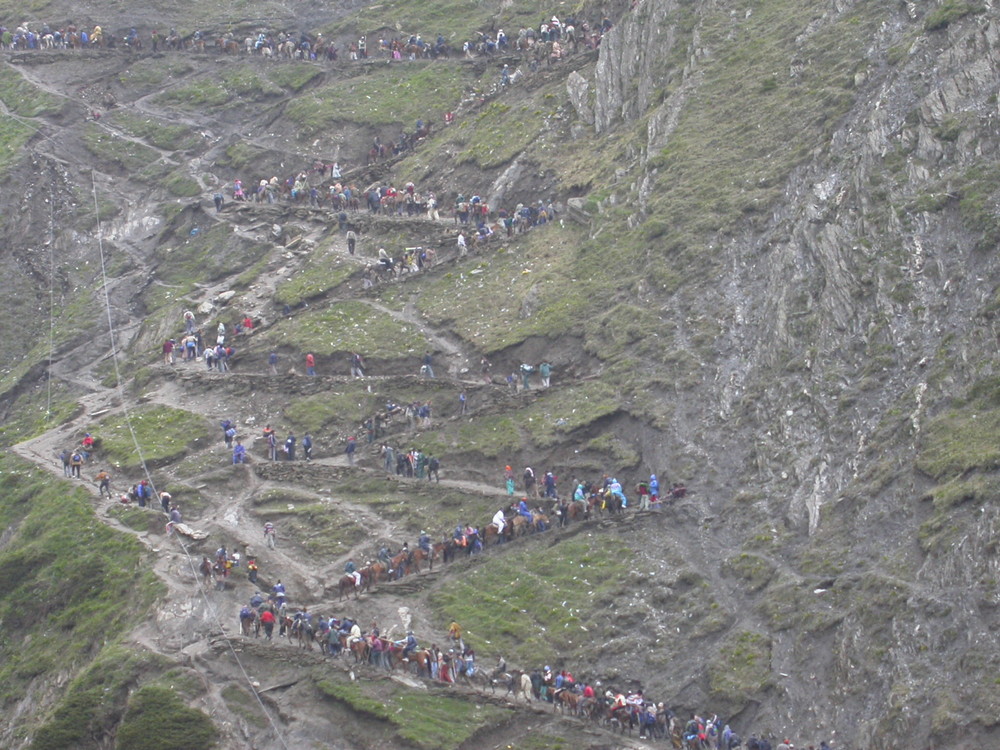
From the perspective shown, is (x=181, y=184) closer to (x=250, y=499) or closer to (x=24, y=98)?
(x=24, y=98)

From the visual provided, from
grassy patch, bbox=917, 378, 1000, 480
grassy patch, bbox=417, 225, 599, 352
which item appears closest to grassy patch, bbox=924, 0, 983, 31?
grassy patch, bbox=417, 225, 599, 352

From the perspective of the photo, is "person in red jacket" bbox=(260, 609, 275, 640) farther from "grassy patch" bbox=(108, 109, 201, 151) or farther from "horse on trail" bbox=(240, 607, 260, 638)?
"grassy patch" bbox=(108, 109, 201, 151)

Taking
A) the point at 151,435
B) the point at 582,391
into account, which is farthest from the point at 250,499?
the point at 582,391

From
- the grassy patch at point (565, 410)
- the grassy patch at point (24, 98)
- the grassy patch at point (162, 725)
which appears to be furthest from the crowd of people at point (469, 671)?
the grassy patch at point (24, 98)

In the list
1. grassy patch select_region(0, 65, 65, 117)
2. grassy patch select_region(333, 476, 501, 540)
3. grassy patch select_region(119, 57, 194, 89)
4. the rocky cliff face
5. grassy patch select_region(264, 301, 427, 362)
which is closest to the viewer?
the rocky cliff face

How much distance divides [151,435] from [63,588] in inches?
392

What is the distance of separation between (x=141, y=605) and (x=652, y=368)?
22971mm

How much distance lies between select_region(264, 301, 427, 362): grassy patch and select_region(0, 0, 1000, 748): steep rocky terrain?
0.19 metres

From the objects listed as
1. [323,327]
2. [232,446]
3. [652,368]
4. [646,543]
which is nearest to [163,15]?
[323,327]

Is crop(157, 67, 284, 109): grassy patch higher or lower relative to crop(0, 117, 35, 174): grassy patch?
higher

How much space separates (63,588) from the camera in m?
64.6

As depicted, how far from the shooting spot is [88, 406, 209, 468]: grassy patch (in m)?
70.8

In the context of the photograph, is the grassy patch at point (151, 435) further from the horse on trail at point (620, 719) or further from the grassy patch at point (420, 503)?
the horse on trail at point (620, 719)

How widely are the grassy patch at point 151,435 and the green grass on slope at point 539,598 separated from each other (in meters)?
17.0
